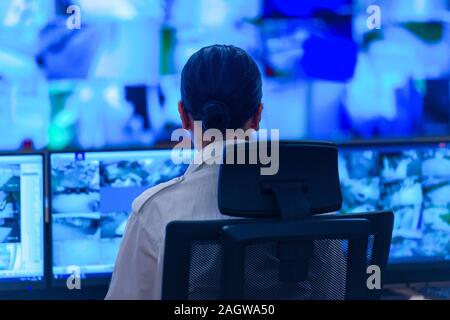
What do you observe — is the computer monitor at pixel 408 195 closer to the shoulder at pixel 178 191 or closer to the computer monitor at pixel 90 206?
the computer monitor at pixel 90 206

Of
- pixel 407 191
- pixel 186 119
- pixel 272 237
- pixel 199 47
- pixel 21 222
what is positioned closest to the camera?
pixel 272 237

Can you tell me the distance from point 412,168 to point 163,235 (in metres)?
1.10

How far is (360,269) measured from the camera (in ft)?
4.03

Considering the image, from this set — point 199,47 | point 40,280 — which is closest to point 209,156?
point 40,280

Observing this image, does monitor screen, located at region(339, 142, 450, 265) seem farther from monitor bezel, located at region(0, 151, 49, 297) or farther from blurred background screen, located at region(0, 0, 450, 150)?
monitor bezel, located at region(0, 151, 49, 297)

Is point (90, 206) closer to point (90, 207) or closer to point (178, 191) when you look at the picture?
point (90, 207)

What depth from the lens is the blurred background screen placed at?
228cm

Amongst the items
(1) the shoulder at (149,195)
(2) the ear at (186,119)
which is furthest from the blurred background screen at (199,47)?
(1) the shoulder at (149,195)

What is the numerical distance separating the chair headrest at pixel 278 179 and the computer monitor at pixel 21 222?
909 mm

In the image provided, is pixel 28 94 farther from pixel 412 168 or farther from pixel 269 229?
pixel 269 229

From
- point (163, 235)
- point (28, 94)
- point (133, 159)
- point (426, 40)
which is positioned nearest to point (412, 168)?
point (426, 40)

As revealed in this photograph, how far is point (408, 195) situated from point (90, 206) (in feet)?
3.07

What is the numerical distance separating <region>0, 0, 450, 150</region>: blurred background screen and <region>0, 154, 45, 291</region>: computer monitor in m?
0.42

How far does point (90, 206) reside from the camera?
1892mm
